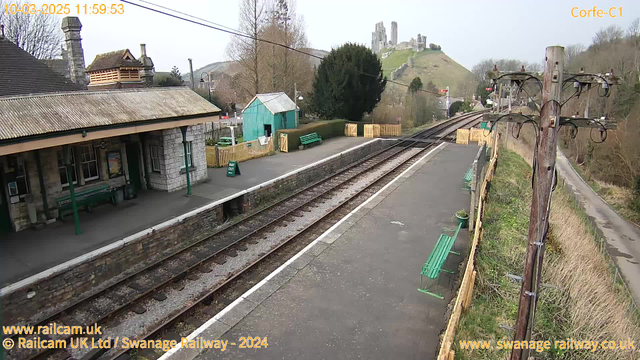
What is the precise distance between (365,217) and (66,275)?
7954 mm

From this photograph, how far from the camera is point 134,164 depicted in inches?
564

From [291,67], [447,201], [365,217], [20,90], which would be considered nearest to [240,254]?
[365,217]

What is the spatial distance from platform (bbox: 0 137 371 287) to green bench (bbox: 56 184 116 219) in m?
0.27

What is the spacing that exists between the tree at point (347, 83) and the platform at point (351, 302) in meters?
21.0

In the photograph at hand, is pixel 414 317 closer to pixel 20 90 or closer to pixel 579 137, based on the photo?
pixel 20 90

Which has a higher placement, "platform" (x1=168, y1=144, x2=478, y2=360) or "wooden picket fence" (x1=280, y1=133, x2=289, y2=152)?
"wooden picket fence" (x1=280, y1=133, x2=289, y2=152)

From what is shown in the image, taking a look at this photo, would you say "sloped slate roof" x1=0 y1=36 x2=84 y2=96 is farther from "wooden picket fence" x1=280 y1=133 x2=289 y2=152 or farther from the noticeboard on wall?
"wooden picket fence" x1=280 y1=133 x2=289 y2=152

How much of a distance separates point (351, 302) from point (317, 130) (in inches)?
797

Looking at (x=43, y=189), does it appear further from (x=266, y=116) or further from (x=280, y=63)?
(x=280, y=63)

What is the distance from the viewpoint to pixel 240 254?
10727mm

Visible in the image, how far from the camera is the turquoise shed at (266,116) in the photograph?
984 inches

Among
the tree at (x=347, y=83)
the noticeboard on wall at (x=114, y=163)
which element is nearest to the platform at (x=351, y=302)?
the noticeboard on wall at (x=114, y=163)

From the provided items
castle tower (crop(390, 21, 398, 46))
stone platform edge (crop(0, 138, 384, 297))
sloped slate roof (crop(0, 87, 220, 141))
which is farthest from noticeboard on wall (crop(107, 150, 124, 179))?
castle tower (crop(390, 21, 398, 46))

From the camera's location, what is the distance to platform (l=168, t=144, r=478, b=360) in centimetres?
616
